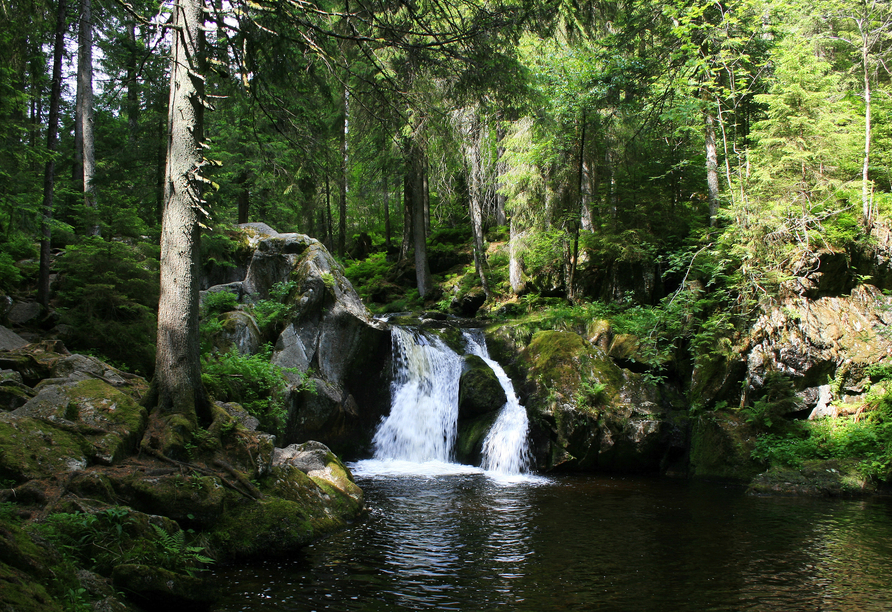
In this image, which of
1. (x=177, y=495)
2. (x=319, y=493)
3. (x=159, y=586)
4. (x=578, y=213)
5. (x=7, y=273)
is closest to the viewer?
(x=159, y=586)

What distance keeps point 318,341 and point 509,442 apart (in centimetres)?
506

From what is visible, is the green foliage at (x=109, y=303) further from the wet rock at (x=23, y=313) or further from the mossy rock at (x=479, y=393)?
the mossy rock at (x=479, y=393)

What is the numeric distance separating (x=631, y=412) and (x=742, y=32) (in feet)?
31.4

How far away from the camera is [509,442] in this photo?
10.9 meters

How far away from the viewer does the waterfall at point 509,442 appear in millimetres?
10625

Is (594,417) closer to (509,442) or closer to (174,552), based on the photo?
(509,442)

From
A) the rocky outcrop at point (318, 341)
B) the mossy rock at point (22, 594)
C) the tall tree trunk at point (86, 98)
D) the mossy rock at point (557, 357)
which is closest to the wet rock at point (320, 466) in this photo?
the rocky outcrop at point (318, 341)

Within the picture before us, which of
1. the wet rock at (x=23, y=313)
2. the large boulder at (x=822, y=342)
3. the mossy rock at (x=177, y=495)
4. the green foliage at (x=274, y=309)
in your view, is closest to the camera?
the mossy rock at (x=177, y=495)

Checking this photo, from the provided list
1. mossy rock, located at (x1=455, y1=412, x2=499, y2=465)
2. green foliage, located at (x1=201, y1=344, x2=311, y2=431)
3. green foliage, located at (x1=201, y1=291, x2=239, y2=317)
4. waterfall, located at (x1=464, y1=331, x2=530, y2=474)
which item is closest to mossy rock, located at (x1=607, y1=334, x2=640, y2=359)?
waterfall, located at (x1=464, y1=331, x2=530, y2=474)

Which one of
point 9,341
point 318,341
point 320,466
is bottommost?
point 320,466

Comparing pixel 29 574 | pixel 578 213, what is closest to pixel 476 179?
pixel 578 213

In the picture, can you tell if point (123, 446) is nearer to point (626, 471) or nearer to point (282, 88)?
point (282, 88)

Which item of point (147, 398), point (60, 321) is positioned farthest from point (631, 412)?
point (60, 321)

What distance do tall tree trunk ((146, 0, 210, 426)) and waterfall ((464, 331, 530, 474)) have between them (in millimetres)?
6488
